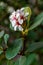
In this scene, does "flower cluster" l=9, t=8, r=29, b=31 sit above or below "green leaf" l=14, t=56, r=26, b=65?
above

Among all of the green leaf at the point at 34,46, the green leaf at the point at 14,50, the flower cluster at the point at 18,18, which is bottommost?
the green leaf at the point at 34,46

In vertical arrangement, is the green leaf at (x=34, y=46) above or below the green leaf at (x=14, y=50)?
below

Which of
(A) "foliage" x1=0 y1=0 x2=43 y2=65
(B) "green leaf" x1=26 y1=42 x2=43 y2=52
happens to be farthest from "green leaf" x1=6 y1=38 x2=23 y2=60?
(B) "green leaf" x1=26 y1=42 x2=43 y2=52

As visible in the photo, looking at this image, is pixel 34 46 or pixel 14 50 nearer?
pixel 14 50

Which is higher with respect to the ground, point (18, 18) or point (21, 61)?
point (18, 18)

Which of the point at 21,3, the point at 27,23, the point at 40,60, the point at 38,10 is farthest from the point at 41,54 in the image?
the point at 27,23

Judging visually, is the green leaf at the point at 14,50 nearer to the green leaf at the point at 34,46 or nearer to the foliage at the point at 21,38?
the foliage at the point at 21,38

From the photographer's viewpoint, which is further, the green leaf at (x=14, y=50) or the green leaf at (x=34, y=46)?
the green leaf at (x=34, y=46)

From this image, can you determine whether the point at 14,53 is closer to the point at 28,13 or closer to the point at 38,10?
the point at 28,13

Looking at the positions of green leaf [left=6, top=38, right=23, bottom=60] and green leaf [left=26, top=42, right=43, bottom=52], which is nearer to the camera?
green leaf [left=6, top=38, right=23, bottom=60]

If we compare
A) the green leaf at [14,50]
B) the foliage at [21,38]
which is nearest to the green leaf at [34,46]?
the foliage at [21,38]

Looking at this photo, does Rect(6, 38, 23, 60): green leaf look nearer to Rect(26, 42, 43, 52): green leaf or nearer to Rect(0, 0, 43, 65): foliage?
Rect(0, 0, 43, 65): foliage
